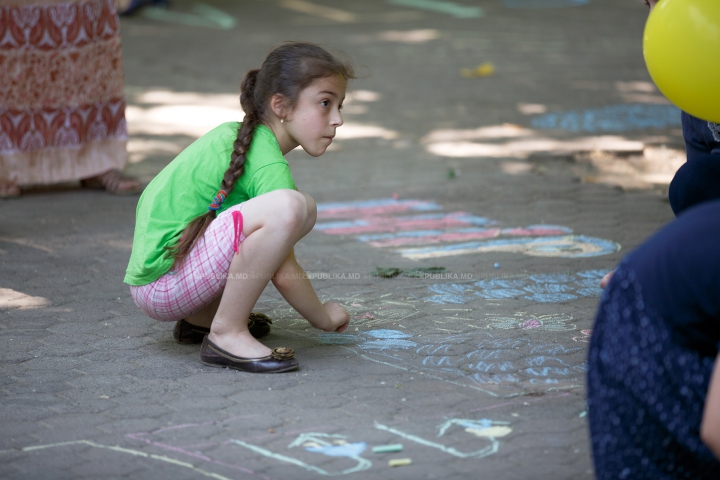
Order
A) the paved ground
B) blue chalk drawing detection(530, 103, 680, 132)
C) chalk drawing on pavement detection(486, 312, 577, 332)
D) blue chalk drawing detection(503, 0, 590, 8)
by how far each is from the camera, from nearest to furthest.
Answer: the paved ground < chalk drawing on pavement detection(486, 312, 577, 332) < blue chalk drawing detection(530, 103, 680, 132) < blue chalk drawing detection(503, 0, 590, 8)

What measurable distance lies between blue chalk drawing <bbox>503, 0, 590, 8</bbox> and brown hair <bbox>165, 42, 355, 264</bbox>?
11.7 metres

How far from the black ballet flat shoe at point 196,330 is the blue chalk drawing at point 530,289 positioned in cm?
73

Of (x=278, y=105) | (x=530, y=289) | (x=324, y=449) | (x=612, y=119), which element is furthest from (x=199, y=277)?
(x=612, y=119)

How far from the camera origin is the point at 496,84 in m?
8.21

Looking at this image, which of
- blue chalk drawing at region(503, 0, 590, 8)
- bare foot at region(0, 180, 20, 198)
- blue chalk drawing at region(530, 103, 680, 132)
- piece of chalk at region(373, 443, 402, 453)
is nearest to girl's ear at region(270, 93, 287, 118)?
piece of chalk at region(373, 443, 402, 453)

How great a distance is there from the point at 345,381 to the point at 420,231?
A: 1.80 metres

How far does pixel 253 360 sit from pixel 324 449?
0.55 metres

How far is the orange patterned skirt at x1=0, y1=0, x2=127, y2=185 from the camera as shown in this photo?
4.78 metres

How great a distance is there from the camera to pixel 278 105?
2.80 m

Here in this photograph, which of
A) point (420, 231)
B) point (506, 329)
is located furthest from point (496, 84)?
point (506, 329)

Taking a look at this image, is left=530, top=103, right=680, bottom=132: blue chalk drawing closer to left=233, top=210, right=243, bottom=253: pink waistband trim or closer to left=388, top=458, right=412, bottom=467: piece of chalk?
left=233, top=210, right=243, bottom=253: pink waistband trim

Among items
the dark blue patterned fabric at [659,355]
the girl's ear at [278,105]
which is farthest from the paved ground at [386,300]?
the girl's ear at [278,105]

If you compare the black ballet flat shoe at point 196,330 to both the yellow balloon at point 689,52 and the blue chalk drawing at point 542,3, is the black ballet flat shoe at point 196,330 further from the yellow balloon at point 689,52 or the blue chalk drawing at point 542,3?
the blue chalk drawing at point 542,3

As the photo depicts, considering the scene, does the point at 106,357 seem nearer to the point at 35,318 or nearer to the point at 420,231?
the point at 35,318
